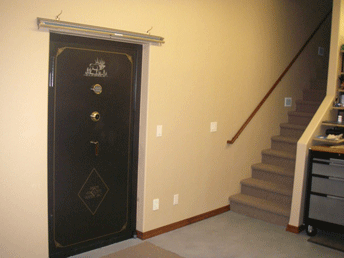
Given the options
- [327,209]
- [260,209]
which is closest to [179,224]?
[260,209]

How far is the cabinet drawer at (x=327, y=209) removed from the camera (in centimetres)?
421

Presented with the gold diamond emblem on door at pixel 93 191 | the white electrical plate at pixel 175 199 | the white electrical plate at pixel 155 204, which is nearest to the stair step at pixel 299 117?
the white electrical plate at pixel 175 199

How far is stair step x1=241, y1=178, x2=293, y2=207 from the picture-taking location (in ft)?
16.2

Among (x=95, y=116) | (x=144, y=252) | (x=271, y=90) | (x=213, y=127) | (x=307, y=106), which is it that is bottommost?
(x=144, y=252)

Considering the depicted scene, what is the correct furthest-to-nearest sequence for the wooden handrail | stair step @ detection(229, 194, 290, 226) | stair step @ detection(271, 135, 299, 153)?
stair step @ detection(271, 135, 299, 153)
the wooden handrail
stair step @ detection(229, 194, 290, 226)

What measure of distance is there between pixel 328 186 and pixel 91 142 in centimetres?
252

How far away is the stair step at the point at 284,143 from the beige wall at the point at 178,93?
106mm

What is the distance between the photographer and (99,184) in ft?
12.6

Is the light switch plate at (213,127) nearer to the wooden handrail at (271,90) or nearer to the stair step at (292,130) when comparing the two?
the wooden handrail at (271,90)

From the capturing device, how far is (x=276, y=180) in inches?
208

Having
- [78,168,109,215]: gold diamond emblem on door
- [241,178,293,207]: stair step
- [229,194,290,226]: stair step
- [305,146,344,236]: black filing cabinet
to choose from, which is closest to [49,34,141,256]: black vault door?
[78,168,109,215]: gold diamond emblem on door

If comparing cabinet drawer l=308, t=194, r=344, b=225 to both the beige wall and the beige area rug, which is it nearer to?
the beige wall

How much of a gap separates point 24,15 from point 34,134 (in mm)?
928

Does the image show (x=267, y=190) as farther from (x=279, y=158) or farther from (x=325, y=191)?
(x=325, y=191)
